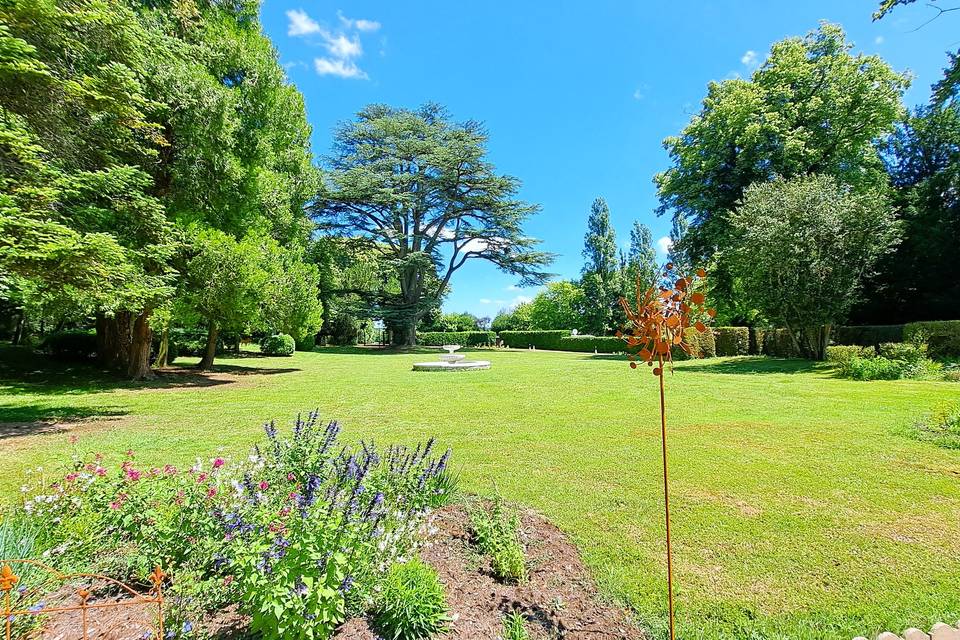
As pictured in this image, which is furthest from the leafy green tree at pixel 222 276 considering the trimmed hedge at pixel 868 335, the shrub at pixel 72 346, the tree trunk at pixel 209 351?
the trimmed hedge at pixel 868 335

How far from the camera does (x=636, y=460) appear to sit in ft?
15.5

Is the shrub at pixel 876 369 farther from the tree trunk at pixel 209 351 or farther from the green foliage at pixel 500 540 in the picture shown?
the tree trunk at pixel 209 351

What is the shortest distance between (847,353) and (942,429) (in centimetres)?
823

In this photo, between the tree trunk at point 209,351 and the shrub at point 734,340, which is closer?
the tree trunk at point 209,351

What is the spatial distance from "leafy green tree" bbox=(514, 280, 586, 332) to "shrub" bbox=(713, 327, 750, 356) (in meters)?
20.4

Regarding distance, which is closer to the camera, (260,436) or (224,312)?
(260,436)

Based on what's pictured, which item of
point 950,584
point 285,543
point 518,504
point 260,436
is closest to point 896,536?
point 950,584

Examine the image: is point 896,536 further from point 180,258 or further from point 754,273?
point 754,273

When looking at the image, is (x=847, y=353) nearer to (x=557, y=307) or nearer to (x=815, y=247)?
(x=815, y=247)

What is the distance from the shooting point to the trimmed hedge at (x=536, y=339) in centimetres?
3281

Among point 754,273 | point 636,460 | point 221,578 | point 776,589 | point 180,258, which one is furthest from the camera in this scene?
point 754,273

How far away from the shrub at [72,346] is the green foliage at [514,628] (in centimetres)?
1828

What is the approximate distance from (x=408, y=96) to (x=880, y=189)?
27.4m

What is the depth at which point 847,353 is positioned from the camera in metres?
12.2
